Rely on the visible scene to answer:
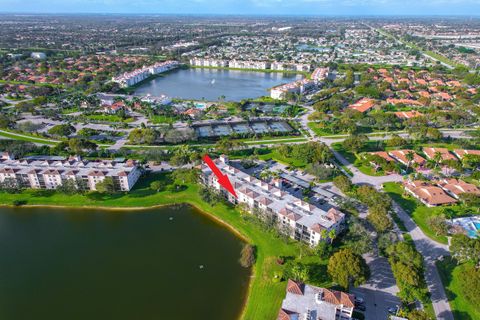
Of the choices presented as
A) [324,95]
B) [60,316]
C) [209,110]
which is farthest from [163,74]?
[60,316]

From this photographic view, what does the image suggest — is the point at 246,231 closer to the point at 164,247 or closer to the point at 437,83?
the point at 164,247

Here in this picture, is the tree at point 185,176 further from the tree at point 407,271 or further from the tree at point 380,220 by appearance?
the tree at point 407,271

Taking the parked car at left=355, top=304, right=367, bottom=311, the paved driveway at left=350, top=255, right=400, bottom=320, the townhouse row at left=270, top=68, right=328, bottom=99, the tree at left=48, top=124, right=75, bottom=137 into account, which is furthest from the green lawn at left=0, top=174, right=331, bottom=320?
the townhouse row at left=270, top=68, right=328, bottom=99

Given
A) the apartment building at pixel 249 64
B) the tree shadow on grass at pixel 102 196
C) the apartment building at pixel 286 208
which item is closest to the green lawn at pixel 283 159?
the apartment building at pixel 286 208

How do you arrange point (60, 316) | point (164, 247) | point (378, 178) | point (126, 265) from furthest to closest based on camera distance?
point (378, 178) < point (164, 247) < point (126, 265) < point (60, 316)

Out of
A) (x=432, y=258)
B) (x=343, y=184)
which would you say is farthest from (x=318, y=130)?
(x=432, y=258)

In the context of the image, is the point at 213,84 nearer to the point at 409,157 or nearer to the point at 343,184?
the point at 409,157

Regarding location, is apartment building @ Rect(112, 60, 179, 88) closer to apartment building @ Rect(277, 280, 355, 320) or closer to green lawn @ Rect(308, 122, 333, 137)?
green lawn @ Rect(308, 122, 333, 137)

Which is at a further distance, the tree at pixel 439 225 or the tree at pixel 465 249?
the tree at pixel 439 225
